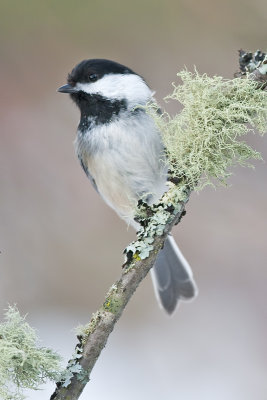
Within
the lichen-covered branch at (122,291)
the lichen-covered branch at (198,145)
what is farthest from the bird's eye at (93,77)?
the lichen-covered branch at (122,291)

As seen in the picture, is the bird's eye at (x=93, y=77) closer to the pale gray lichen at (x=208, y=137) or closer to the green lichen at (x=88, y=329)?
the pale gray lichen at (x=208, y=137)

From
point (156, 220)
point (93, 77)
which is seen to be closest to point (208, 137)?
point (156, 220)

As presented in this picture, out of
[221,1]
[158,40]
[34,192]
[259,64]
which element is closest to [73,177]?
[34,192]

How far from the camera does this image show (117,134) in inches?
72.4

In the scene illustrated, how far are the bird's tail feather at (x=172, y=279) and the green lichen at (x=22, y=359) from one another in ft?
4.19

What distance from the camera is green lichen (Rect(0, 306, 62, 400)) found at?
889mm

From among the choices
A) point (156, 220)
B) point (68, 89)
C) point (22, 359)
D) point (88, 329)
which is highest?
point (68, 89)

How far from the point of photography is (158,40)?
2.16 meters

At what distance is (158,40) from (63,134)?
0.50m

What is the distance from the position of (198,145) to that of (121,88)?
811mm

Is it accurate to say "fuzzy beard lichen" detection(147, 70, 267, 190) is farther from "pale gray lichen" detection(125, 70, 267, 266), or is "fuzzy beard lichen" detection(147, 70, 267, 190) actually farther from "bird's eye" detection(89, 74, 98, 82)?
"bird's eye" detection(89, 74, 98, 82)

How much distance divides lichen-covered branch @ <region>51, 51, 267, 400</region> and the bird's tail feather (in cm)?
110

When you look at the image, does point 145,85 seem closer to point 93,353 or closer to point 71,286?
point 71,286

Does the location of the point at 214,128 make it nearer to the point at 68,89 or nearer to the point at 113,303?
the point at 113,303
